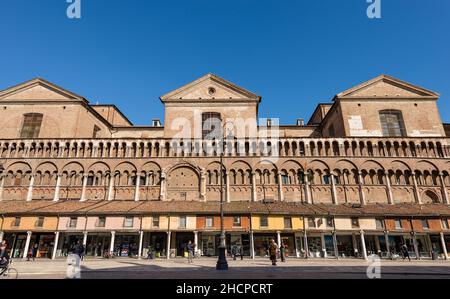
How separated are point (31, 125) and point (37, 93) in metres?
4.91

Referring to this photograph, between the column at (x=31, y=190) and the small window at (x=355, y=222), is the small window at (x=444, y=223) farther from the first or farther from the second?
the column at (x=31, y=190)

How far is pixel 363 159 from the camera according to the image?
31484 mm

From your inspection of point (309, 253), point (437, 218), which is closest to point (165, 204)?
point (309, 253)

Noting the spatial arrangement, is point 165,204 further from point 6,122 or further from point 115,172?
point 6,122

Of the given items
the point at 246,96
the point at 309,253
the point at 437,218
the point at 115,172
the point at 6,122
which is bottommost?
the point at 309,253

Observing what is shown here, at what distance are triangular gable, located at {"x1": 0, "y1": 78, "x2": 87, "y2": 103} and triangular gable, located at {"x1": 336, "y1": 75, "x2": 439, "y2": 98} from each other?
124 feet

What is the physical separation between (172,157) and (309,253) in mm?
18571

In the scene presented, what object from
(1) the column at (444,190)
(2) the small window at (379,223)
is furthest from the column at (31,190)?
(1) the column at (444,190)

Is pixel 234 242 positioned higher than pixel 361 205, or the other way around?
pixel 361 205

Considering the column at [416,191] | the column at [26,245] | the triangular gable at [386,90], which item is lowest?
the column at [26,245]

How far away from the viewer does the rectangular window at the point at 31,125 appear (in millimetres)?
34094

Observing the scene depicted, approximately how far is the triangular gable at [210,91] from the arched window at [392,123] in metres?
17.2

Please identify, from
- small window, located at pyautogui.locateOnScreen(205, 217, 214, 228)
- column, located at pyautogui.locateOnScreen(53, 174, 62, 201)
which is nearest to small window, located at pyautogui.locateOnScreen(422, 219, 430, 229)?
small window, located at pyautogui.locateOnScreen(205, 217, 214, 228)
